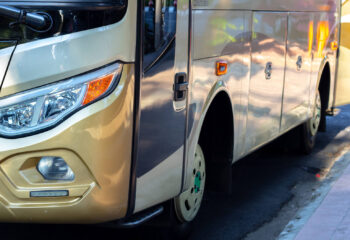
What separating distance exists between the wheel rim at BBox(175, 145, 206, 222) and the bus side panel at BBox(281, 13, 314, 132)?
199cm

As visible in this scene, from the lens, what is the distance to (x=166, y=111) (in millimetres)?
4387

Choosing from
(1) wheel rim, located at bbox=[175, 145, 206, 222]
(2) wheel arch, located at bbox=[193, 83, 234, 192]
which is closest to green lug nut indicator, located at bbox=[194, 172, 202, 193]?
(1) wheel rim, located at bbox=[175, 145, 206, 222]

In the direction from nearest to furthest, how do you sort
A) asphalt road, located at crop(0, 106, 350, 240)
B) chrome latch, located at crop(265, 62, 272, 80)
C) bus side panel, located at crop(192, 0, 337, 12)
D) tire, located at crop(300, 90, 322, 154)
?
bus side panel, located at crop(192, 0, 337, 12) → asphalt road, located at crop(0, 106, 350, 240) → chrome latch, located at crop(265, 62, 272, 80) → tire, located at crop(300, 90, 322, 154)

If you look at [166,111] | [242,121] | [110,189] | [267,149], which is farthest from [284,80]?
[110,189]

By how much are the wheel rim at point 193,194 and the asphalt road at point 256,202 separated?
26cm

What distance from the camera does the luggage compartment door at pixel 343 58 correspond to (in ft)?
32.6

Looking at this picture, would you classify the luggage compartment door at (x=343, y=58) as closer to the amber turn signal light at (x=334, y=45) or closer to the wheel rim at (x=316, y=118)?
the amber turn signal light at (x=334, y=45)

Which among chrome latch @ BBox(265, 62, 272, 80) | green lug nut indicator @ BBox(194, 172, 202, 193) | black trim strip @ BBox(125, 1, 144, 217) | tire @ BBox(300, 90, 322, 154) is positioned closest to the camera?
black trim strip @ BBox(125, 1, 144, 217)

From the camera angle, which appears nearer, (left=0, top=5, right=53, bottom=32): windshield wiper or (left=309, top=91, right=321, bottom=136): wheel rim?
(left=0, top=5, right=53, bottom=32): windshield wiper

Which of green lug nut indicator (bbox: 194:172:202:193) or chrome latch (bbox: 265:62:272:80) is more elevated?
chrome latch (bbox: 265:62:272:80)

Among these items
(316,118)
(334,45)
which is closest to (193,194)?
(316,118)

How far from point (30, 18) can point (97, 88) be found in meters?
0.51

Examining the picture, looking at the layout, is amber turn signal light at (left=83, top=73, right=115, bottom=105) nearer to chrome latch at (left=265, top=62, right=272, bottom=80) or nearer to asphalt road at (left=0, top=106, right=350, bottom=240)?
asphalt road at (left=0, top=106, right=350, bottom=240)

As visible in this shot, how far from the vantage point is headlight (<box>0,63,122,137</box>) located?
3783 millimetres
